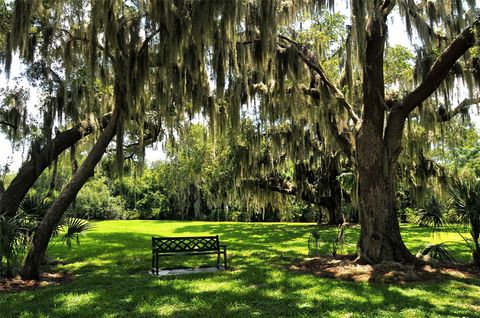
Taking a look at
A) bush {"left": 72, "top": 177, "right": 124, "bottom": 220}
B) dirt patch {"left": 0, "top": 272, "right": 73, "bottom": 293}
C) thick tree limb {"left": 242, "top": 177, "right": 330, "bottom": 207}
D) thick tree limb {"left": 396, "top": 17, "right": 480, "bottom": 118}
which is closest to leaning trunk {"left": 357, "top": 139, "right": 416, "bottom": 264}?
thick tree limb {"left": 396, "top": 17, "right": 480, "bottom": 118}

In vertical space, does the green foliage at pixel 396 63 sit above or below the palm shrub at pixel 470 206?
above

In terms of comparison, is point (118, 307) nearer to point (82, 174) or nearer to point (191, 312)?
point (191, 312)

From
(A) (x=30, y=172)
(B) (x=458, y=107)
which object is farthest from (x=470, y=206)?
(A) (x=30, y=172)

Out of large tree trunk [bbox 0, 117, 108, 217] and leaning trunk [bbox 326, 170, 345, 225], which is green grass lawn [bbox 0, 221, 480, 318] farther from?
leaning trunk [bbox 326, 170, 345, 225]

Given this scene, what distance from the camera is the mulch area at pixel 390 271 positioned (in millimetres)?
7191

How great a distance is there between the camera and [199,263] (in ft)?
32.2

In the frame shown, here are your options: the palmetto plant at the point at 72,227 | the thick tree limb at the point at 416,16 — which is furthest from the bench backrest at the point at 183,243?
the thick tree limb at the point at 416,16

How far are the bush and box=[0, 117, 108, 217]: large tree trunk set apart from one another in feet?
93.4

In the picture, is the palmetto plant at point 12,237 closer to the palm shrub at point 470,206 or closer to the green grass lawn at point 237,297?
the green grass lawn at point 237,297

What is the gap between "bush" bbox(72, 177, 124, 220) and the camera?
1452 inches

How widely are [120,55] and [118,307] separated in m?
4.80

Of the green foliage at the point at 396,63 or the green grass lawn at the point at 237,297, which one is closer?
the green grass lawn at the point at 237,297

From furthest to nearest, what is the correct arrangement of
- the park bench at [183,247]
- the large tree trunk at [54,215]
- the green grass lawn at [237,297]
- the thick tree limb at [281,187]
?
the thick tree limb at [281,187], the park bench at [183,247], the large tree trunk at [54,215], the green grass lawn at [237,297]

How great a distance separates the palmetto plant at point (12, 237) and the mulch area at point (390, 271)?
535 cm
